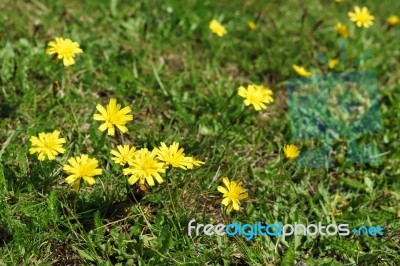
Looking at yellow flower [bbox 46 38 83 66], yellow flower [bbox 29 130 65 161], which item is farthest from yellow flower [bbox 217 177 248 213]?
yellow flower [bbox 46 38 83 66]

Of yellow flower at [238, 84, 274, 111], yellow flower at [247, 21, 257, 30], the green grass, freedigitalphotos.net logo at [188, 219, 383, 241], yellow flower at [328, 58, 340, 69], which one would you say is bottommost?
freedigitalphotos.net logo at [188, 219, 383, 241]

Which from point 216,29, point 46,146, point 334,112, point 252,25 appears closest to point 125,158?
point 46,146

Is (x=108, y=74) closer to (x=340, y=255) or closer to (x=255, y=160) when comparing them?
(x=255, y=160)

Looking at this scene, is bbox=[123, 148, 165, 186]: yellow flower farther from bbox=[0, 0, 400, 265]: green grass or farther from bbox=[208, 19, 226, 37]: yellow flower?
bbox=[208, 19, 226, 37]: yellow flower

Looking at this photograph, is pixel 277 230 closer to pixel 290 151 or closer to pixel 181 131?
pixel 290 151

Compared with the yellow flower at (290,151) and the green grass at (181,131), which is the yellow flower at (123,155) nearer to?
the green grass at (181,131)

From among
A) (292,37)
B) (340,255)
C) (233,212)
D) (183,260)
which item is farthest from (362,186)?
(292,37)
